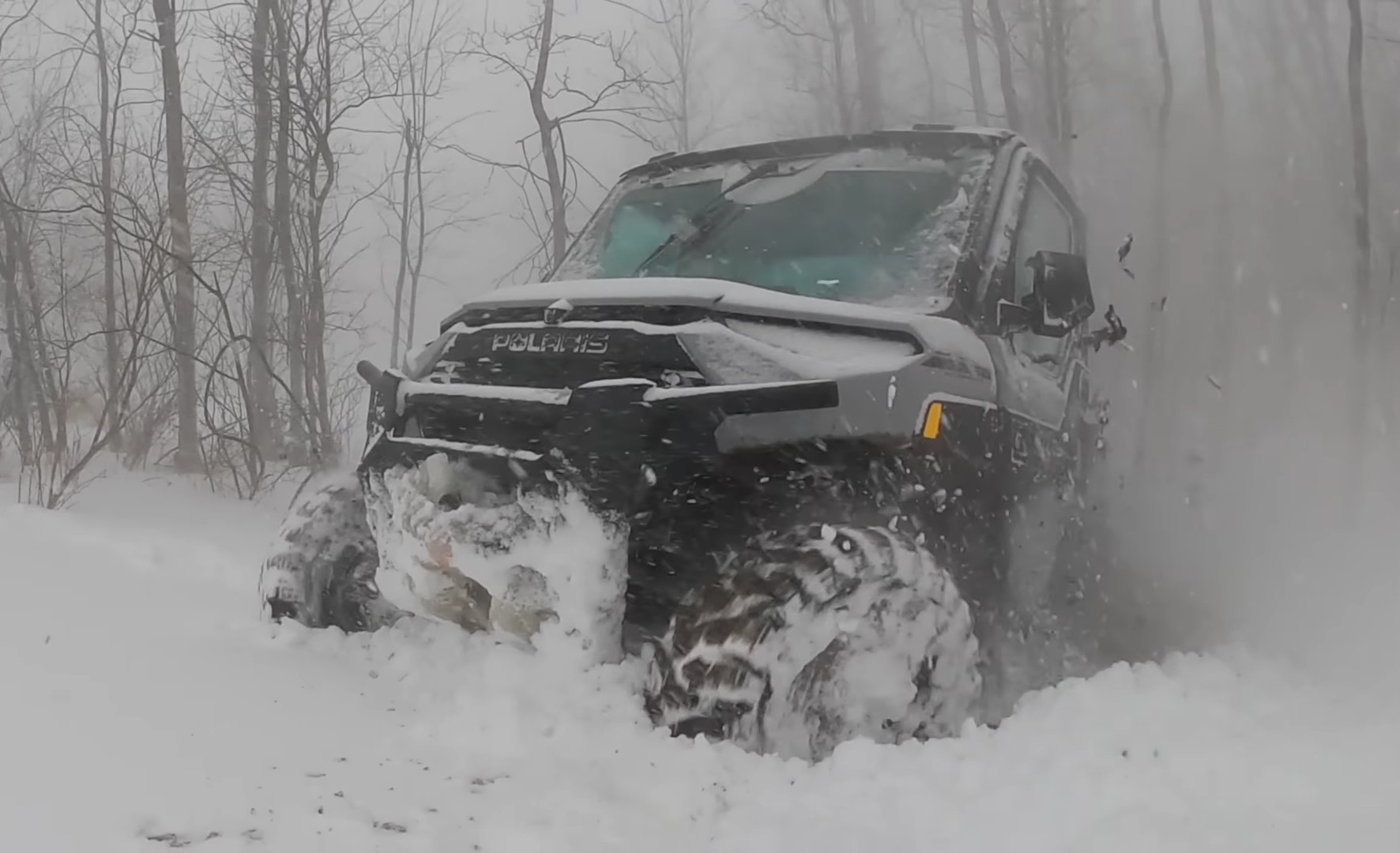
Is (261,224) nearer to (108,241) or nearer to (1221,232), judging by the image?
(108,241)

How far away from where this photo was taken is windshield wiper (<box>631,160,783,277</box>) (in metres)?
4.13

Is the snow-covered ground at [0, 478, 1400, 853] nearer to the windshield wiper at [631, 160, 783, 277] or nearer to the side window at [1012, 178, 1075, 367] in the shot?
the side window at [1012, 178, 1075, 367]

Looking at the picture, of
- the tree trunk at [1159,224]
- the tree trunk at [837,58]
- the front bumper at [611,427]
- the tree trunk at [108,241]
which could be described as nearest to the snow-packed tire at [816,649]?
the front bumper at [611,427]

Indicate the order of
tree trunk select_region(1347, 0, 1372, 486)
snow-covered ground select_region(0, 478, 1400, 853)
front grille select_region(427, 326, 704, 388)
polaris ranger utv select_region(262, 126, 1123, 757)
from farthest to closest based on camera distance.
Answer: tree trunk select_region(1347, 0, 1372, 486)
front grille select_region(427, 326, 704, 388)
polaris ranger utv select_region(262, 126, 1123, 757)
snow-covered ground select_region(0, 478, 1400, 853)

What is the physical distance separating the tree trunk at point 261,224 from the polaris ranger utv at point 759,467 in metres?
8.76

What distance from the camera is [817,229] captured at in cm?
392

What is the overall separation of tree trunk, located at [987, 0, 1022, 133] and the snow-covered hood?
17329 mm

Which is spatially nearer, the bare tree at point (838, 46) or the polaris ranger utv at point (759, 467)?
the polaris ranger utv at point (759, 467)

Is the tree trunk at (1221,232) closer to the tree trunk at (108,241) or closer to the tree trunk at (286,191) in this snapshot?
the tree trunk at (286,191)

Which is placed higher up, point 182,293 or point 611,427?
point 182,293

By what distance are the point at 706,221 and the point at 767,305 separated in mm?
1092

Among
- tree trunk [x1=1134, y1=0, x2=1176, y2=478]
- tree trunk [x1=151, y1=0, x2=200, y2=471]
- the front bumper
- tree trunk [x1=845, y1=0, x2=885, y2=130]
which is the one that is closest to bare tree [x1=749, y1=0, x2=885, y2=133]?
tree trunk [x1=845, y1=0, x2=885, y2=130]

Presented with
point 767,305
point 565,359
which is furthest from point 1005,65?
point 565,359

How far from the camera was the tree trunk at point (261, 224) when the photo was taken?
470 inches
